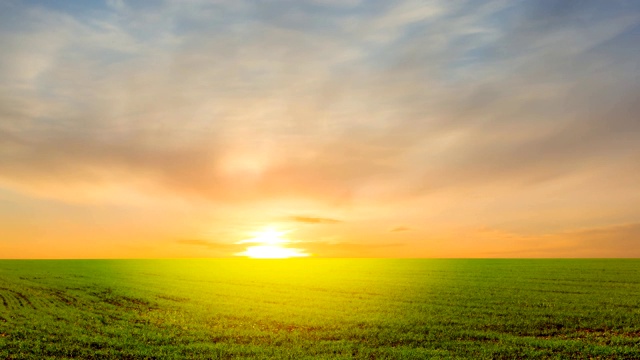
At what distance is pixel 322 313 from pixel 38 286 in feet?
140

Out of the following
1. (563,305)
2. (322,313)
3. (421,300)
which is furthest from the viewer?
(421,300)

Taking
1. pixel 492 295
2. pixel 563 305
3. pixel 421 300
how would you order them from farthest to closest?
pixel 492 295 < pixel 421 300 < pixel 563 305

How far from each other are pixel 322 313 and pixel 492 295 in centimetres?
1952

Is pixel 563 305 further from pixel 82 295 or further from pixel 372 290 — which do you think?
pixel 82 295

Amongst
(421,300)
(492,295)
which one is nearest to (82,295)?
(421,300)

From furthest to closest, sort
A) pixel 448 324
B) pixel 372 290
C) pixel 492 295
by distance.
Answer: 1. pixel 372 290
2. pixel 492 295
3. pixel 448 324

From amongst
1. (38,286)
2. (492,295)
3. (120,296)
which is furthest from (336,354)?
(38,286)

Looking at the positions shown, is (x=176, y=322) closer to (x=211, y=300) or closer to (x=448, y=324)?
(x=211, y=300)

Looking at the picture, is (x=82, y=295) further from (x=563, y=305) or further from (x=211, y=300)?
(x=563, y=305)

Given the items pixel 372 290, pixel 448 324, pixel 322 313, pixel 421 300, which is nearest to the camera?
pixel 448 324

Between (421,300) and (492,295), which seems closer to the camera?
(421,300)

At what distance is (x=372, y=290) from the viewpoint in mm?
53844

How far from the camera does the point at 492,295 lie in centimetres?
4753

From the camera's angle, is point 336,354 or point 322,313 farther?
point 322,313
